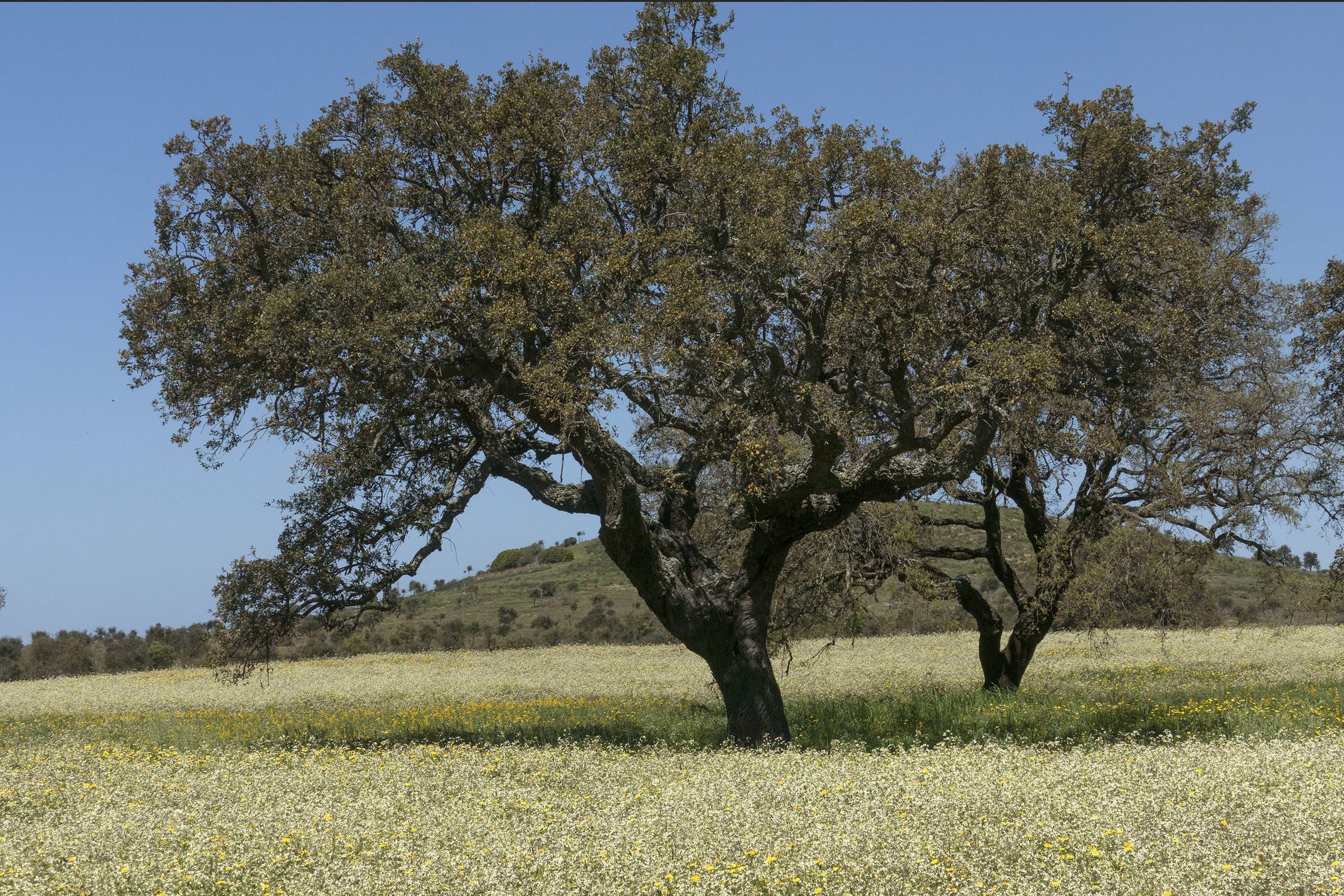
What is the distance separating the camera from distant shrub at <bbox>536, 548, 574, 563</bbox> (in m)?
84.2

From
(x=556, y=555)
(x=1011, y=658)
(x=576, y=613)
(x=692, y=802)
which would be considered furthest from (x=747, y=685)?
(x=556, y=555)

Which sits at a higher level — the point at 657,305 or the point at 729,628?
the point at 657,305

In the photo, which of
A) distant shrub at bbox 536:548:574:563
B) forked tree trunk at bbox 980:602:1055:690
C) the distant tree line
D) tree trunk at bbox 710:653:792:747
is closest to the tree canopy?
tree trunk at bbox 710:653:792:747

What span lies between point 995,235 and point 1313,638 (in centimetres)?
3059

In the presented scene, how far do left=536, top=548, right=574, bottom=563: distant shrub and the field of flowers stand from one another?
60.8 meters

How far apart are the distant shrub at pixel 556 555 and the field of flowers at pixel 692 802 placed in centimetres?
6083

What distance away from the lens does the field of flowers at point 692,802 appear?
8141mm

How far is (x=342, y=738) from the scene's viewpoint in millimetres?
18641

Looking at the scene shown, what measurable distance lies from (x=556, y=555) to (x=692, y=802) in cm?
7599

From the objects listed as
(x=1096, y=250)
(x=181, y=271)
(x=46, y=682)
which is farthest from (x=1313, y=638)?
(x=46, y=682)

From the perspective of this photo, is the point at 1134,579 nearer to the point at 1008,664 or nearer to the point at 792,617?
the point at 1008,664

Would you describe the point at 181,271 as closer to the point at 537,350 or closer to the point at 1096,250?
the point at 537,350

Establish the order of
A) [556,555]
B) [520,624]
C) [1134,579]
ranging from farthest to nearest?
1. [556,555]
2. [520,624]
3. [1134,579]

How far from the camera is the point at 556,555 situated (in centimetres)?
8569
